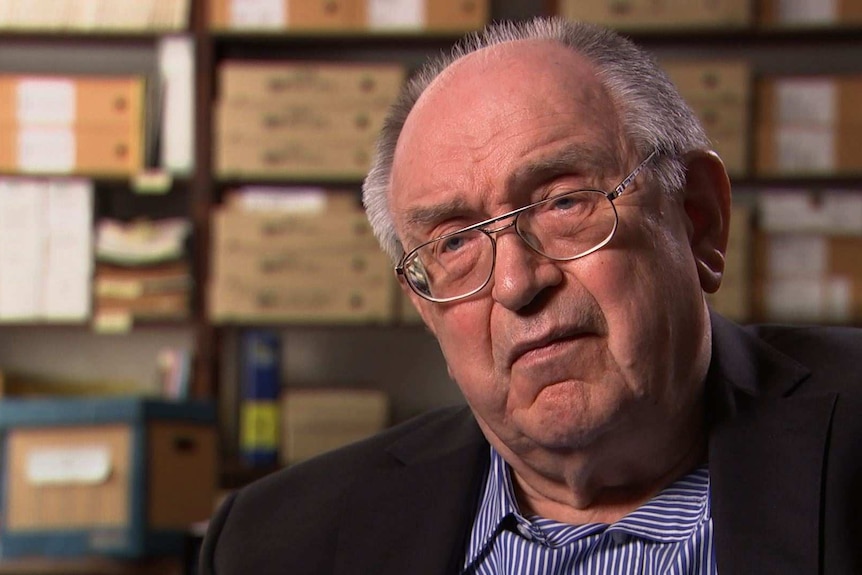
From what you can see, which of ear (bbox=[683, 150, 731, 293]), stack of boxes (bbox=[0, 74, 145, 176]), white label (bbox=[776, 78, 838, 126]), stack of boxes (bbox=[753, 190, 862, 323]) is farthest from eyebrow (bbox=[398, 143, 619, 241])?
stack of boxes (bbox=[0, 74, 145, 176])

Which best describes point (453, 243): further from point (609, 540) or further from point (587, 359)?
point (609, 540)

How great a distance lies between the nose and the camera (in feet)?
3.13

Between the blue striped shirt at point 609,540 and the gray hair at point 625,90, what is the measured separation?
329 millimetres

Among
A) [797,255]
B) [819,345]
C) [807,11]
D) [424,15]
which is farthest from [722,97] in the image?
[819,345]

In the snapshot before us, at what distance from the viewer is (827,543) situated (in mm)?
914

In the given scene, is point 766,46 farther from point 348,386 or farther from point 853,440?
point 853,440

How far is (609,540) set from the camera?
1.02m

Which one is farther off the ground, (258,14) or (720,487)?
(258,14)

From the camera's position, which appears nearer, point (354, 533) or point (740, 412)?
point (740, 412)

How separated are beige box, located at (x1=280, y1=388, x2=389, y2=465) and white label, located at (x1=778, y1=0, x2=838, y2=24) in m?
1.82

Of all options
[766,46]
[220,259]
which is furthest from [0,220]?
[766,46]

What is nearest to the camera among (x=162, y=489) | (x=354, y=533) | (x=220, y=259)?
(x=354, y=533)

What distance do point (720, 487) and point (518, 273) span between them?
297mm

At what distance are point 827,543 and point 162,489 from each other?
2027 mm
